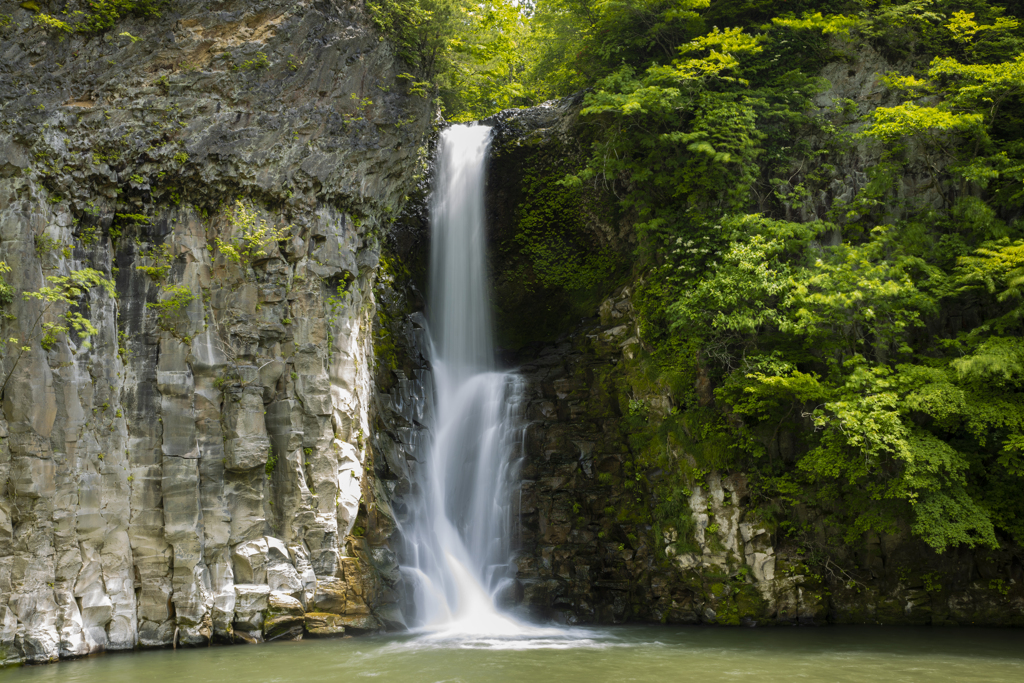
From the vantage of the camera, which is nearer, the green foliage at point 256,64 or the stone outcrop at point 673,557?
the stone outcrop at point 673,557

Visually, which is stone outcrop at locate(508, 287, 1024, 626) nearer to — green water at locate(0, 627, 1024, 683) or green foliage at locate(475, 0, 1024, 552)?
green foliage at locate(475, 0, 1024, 552)

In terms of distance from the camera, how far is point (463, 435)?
15.6m

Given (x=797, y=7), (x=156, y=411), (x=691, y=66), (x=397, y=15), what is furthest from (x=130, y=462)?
(x=797, y=7)

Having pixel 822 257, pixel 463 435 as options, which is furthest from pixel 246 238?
pixel 822 257

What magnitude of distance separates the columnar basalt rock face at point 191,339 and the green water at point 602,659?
3.16 feet

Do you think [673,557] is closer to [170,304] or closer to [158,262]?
[170,304]

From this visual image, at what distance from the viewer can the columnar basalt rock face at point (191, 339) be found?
10656mm

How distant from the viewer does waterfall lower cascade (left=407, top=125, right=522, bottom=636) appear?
13289 mm

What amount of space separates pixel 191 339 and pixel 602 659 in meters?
8.23

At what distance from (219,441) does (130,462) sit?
1.32m

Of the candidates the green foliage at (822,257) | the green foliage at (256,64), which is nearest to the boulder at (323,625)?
the green foliage at (822,257)

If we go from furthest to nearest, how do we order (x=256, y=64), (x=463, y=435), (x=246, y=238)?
(x=463, y=435) → (x=256, y=64) → (x=246, y=238)

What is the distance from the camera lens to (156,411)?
38.3 ft

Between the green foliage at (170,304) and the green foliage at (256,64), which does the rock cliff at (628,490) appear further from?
the green foliage at (170,304)
